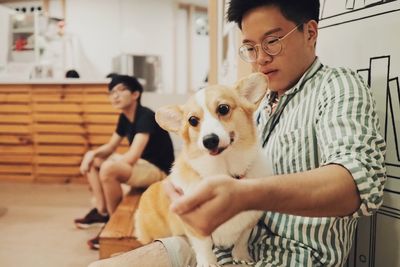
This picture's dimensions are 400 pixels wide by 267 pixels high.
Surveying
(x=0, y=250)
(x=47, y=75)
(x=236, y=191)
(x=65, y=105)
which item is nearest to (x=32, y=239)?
(x=0, y=250)

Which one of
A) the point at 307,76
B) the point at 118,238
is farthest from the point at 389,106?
the point at 118,238

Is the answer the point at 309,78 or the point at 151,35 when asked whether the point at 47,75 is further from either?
the point at 309,78

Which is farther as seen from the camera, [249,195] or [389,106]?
[389,106]

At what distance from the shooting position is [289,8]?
3.32 ft

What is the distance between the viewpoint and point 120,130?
131 inches

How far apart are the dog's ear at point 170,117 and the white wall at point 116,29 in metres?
6.44

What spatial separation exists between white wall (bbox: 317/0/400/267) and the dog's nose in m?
0.56

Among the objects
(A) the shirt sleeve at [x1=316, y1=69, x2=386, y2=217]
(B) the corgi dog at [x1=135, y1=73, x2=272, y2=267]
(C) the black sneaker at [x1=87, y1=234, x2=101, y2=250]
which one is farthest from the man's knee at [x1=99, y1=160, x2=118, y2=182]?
(A) the shirt sleeve at [x1=316, y1=69, x2=386, y2=217]

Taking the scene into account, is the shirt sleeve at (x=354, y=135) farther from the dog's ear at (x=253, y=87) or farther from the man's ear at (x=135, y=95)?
the man's ear at (x=135, y=95)

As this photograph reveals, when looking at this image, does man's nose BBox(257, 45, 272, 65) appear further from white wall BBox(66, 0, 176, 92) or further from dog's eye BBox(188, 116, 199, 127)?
white wall BBox(66, 0, 176, 92)

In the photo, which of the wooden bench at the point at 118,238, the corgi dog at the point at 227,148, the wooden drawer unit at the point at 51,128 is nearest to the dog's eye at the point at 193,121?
the corgi dog at the point at 227,148

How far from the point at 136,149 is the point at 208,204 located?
2387 mm

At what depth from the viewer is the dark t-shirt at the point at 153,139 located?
2.91 metres

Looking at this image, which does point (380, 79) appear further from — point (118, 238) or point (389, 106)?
point (118, 238)
